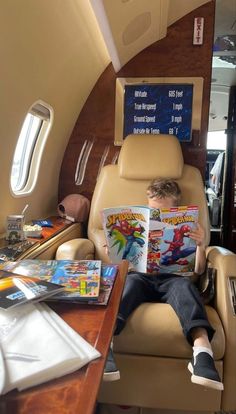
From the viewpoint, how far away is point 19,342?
0.76 meters

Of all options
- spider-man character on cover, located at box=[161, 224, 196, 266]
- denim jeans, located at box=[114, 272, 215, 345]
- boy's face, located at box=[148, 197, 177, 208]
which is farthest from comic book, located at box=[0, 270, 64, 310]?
boy's face, located at box=[148, 197, 177, 208]

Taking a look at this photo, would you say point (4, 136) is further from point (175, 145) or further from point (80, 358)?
point (80, 358)

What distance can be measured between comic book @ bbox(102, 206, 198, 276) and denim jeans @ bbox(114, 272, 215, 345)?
3.0 inches

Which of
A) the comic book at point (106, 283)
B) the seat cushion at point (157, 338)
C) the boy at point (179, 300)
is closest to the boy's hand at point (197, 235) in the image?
the boy at point (179, 300)

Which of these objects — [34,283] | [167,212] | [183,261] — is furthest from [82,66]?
[34,283]

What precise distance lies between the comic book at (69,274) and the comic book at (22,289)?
0.03 metres

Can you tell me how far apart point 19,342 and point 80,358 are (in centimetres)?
14

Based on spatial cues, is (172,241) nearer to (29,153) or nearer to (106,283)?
(106,283)

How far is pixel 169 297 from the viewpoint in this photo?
1.69 meters

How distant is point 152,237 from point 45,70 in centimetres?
Result: 108

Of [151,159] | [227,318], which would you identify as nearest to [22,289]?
[227,318]

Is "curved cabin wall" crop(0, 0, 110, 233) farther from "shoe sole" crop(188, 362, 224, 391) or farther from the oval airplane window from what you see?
"shoe sole" crop(188, 362, 224, 391)

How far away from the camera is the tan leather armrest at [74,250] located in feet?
6.29

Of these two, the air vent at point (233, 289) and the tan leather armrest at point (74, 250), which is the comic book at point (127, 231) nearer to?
the tan leather armrest at point (74, 250)
